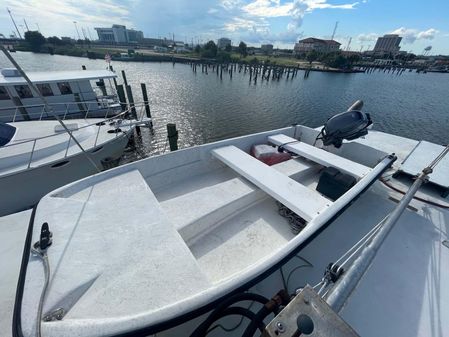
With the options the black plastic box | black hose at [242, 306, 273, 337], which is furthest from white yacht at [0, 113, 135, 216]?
the black plastic box

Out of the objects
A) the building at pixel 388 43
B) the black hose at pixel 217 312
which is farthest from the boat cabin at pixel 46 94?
the building at pixel 388 43

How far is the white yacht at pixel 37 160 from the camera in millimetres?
5293

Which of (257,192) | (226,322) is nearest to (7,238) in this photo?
(226,322)

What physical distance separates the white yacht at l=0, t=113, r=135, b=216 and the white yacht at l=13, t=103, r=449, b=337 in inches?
123

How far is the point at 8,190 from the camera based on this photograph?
5246 millimetres

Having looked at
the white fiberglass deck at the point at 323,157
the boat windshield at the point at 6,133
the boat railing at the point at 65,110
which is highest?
the white fiberglass deck at the point at 323,157

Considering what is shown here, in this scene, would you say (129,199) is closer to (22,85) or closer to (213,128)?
(213,128)

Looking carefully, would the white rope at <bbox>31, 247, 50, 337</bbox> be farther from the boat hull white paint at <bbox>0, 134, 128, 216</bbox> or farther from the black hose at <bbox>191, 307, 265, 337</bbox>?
the boat hull white paint at <bbox>0, 134, 128, 216</bbox>

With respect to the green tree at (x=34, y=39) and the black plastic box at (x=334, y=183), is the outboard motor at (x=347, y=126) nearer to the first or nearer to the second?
the black plastic box at (x=334, y=183)

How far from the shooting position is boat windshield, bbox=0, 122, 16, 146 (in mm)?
5875

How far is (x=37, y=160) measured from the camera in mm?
A: 5688

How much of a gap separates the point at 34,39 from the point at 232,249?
9240cm

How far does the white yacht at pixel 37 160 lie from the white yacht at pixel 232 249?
3.11 m

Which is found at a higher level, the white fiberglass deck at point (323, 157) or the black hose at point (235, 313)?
the white fiberglass deck at point (323, 157)
